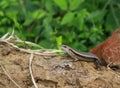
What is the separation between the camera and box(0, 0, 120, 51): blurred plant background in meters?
6.91

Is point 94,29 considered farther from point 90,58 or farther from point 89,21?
point 90,58

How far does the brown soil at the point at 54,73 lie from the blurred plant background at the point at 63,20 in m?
2.05

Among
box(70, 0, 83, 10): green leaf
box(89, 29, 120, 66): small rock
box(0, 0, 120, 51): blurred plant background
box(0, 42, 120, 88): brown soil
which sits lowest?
box(0, 0, 120, 51): blurred plant background

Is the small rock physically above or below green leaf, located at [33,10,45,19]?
above

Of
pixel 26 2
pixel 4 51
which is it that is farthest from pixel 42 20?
pixel 4 51

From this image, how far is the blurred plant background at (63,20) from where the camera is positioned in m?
6.91

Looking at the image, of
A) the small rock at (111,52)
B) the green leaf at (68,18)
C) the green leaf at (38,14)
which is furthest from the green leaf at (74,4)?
the small rock at (111,52)

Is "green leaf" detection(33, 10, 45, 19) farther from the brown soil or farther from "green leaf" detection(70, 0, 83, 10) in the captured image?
the brown soil

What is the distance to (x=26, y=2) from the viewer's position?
7840 mm

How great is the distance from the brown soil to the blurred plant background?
2050 millimetres

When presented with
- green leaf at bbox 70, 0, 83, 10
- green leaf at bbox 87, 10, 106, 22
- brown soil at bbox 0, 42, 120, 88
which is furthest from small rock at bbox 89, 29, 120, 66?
green leaf at bbox 87, 10, 106, 22

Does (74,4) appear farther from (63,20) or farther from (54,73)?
(54,73)

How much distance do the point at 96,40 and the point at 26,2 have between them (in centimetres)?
156

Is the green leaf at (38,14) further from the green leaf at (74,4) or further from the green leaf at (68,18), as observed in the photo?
the green leaf at (74,4)
